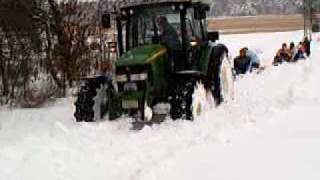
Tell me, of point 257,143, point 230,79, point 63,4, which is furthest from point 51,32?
point 257,143

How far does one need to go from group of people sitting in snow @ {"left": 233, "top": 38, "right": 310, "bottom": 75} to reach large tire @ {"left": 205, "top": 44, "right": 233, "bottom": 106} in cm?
674

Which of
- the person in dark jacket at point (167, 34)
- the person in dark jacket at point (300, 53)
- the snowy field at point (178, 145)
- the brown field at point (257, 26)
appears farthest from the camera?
the brown field at point (257, 26)

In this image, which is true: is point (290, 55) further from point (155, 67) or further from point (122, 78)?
point (122, 78)

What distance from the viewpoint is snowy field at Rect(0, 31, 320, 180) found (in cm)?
701

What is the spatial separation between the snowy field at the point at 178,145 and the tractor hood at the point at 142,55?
3.03ft

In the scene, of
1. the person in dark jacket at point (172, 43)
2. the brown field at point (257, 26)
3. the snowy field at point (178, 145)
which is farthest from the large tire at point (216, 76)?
the brown field at point (257, 26)

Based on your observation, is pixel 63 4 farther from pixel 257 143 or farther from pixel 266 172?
pixel 266 172

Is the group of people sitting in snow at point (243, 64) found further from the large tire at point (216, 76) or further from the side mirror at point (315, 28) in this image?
the side mirror at point (315, 28)

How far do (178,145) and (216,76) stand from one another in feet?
11.6

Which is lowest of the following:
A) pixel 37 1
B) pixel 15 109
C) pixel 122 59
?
pixel 15 109

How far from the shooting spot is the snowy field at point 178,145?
23.0ft

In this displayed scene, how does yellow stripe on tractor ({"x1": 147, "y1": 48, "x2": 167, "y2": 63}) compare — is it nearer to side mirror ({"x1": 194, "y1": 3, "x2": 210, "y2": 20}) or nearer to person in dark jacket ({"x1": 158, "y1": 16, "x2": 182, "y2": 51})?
person in dark jacket ({"x1": 158, "y1": 16, "x2": 182, "y2": 51})

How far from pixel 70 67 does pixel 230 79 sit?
4.51m

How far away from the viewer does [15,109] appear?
13453 millimetres
